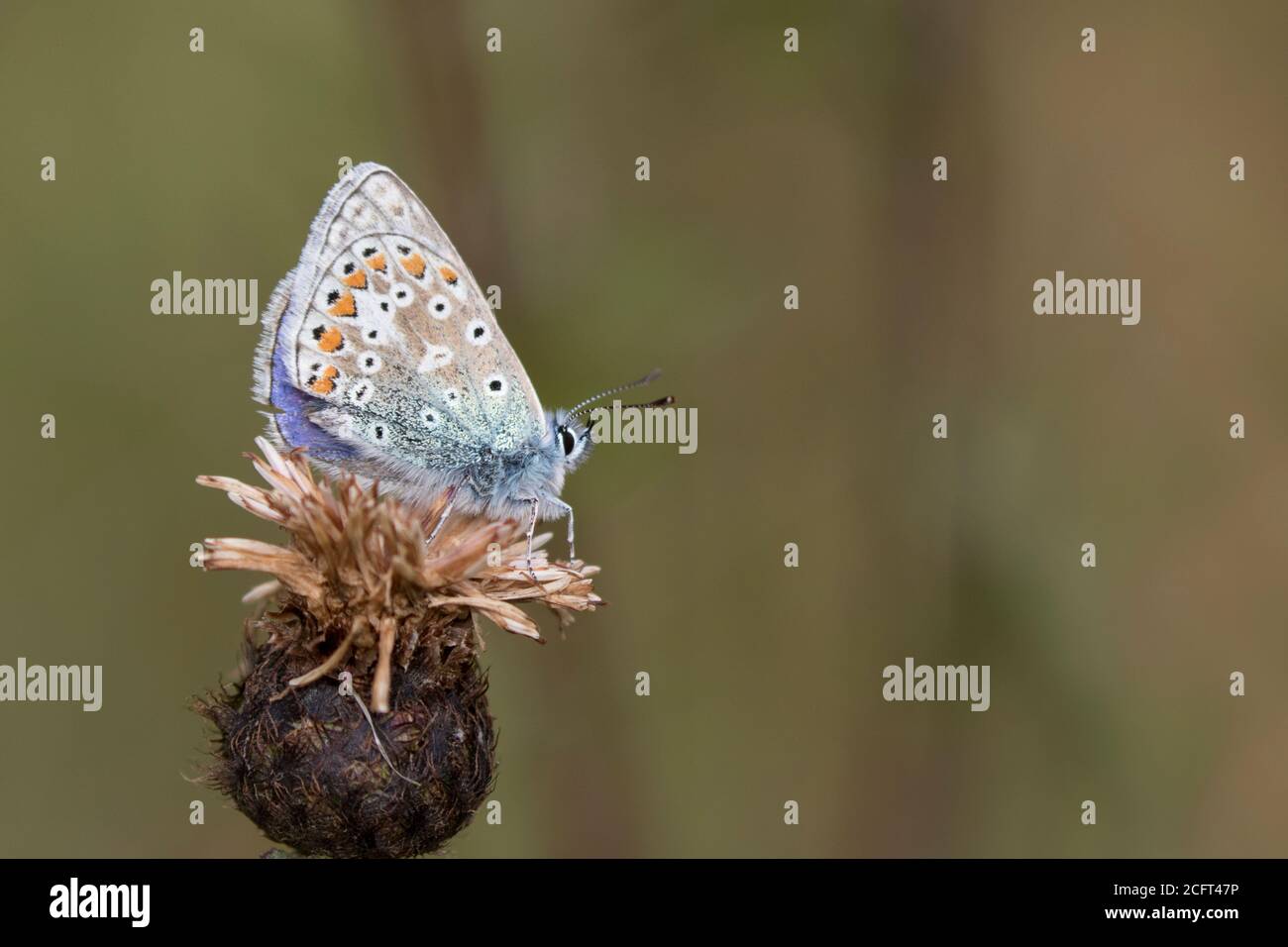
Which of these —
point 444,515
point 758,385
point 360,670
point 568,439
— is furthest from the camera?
point 758,385

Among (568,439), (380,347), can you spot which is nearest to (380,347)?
(380,347)

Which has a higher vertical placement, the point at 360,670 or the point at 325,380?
the point at 325,380

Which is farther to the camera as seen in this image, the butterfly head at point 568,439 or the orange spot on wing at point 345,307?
the butterfly head at point 568,439

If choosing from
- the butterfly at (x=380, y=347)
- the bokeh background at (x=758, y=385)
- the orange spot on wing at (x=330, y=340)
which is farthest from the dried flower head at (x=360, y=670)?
the bokeh background at (x=758, y=385)

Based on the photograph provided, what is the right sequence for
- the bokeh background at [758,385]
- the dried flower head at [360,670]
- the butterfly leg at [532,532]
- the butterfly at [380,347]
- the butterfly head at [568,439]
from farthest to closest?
1. the bokeh background at [758,385]
2. the butterfly head at [568,439]
3. the butterfly at [380,347]
4. the butterfly leg at [532,532]
5. the dried flower head at [360,670]

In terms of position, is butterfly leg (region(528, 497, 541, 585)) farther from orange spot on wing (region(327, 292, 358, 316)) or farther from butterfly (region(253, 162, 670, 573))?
orange spot on wing (region(327, 292, 358, 316))

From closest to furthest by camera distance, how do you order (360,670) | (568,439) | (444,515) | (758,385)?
1. (360,670)
2. (444,515)
3. (568,439)
4. (758,385)

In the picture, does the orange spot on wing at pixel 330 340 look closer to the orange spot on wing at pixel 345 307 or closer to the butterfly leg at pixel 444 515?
the orange spot on wing at pixel 345 307

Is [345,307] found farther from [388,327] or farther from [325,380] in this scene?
[325,380]
